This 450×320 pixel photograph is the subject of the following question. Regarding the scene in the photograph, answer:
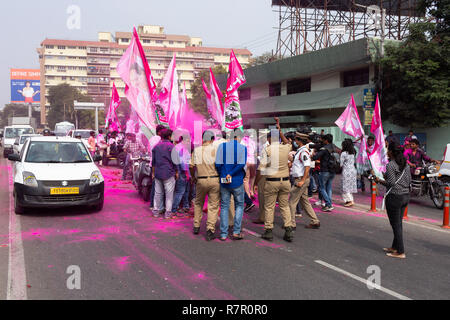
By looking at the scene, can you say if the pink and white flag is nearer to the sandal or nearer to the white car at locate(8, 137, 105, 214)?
the sandal

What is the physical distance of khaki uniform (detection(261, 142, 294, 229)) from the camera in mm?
6586

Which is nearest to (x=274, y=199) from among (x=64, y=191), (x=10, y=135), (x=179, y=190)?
(x=179, y=190)

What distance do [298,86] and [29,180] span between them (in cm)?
2372

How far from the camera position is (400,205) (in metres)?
5.96

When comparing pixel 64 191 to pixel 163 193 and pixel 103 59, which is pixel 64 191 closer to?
pixel 163 193

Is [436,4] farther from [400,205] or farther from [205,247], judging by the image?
[205,247]

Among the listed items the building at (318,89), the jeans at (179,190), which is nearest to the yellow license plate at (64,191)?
the jeans at (179,190)

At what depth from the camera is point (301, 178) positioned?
7363 mm

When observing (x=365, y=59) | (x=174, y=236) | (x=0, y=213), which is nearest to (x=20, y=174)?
(x=0, y=213)

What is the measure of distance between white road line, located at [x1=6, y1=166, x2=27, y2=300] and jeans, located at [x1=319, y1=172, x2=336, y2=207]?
20.9 feet

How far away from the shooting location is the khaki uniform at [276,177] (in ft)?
21.6

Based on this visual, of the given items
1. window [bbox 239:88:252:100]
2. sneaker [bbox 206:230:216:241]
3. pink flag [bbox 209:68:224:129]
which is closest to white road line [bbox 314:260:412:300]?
sneaker [bbox 206:230:216:241]
